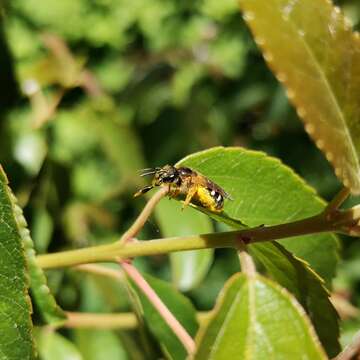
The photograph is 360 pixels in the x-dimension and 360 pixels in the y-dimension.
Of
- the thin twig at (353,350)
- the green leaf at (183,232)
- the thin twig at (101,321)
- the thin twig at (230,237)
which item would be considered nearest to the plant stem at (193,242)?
the thin twig at (230,237)

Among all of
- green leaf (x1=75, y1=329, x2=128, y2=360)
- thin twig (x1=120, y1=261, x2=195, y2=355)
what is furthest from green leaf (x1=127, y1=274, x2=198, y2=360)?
green leaf (x1=75, y1=329, x2=128, y2=360)

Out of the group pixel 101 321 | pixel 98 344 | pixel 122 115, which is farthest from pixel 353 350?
pixel 122 115

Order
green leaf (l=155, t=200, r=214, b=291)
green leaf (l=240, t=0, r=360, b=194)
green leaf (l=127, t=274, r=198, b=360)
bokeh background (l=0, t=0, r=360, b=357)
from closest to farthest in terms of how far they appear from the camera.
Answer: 1. green leaf (l=240, t=0, r=360, b=194)
2. green leaf (l=127, t=274, r=198, b=360)
3. green leaf (l=155, t=200, r=214, b=291)
4. bokeh background (l=0, t=0, r=360, b=357)

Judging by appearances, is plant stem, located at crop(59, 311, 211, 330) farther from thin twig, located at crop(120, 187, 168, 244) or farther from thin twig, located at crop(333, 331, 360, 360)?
thin twig, located at crop(333, 331, 360, 360)

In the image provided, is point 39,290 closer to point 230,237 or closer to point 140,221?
point 140,221

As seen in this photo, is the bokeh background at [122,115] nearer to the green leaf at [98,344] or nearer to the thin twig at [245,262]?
the green leaf at [98,344]
